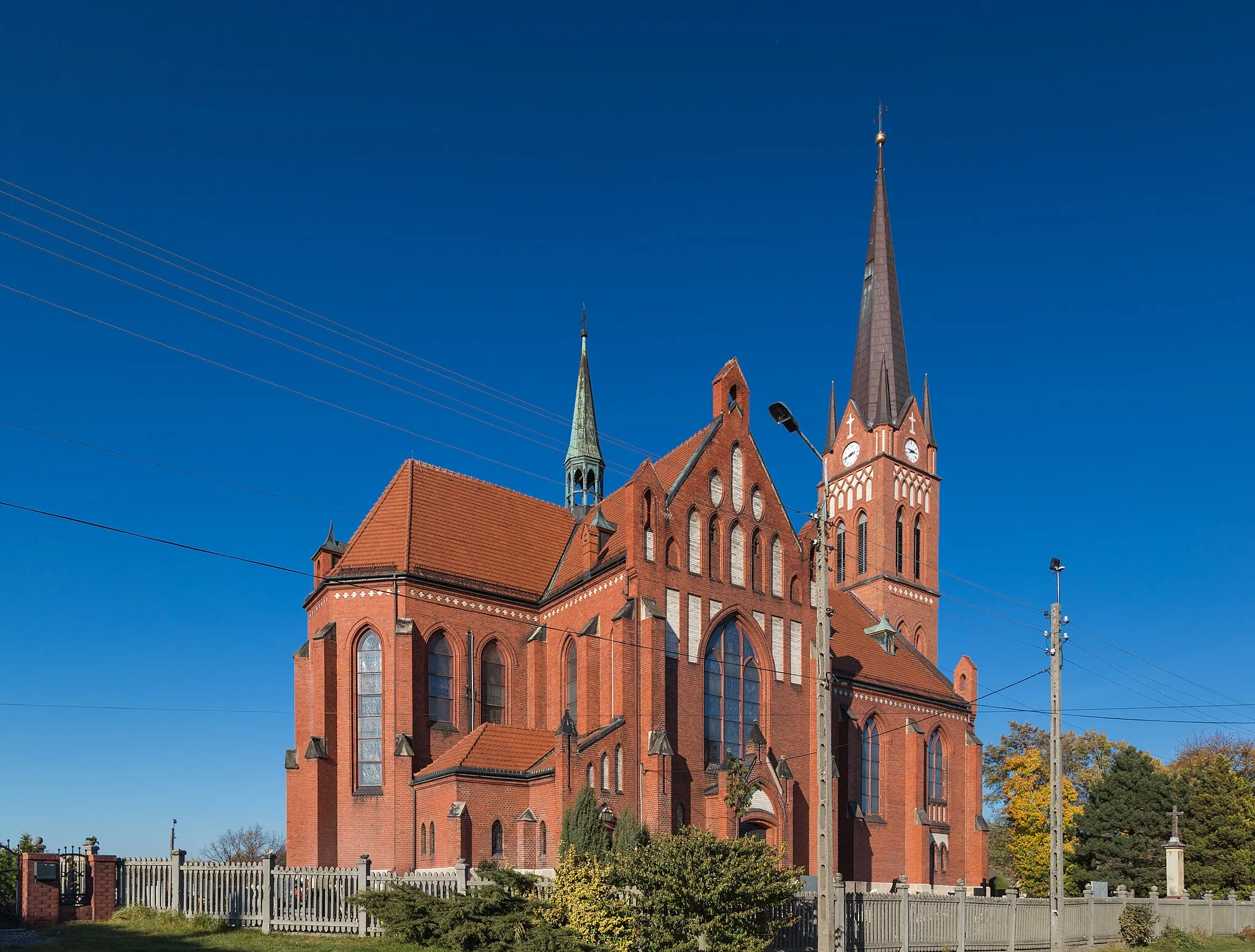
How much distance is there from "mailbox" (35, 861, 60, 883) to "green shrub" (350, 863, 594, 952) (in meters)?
6.12

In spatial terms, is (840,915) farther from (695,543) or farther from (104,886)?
(104,886)

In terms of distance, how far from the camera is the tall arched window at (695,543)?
122 ft

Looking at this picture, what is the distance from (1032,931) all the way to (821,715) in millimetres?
15844

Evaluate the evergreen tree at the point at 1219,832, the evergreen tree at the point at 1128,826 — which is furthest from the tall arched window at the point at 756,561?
the evergreen tree at the point at 1219,832

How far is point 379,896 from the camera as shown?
23.5 metres

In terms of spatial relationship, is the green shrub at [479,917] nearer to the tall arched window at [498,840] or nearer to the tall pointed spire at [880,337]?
the tall arched window at [498,840]

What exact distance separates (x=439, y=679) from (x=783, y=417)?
22514 mm

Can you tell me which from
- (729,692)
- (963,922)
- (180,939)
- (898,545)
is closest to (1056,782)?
(963,922)

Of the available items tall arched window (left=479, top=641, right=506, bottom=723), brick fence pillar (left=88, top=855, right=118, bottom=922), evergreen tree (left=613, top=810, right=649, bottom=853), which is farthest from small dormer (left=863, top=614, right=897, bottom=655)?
brick fence pillar (left=88, top=855, right=118, bottom=922)

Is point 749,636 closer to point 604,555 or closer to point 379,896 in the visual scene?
point 604,555

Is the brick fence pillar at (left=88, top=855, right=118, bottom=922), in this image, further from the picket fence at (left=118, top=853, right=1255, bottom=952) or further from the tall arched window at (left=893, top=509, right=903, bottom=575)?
the tall arched window at (left=893, top=509, right=903, bottom=575)

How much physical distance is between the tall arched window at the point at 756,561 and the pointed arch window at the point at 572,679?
6.64 m

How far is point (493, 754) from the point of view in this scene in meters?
35.2

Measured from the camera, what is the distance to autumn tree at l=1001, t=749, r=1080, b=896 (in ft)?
180
